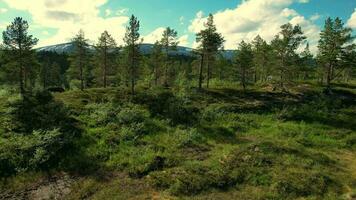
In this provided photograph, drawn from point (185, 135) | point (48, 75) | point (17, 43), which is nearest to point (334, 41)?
point (185, 135)

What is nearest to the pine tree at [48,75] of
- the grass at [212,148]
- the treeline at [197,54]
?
the treeline at [197,54]

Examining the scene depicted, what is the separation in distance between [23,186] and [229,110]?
94.0 ft

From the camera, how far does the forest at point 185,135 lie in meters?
20.5

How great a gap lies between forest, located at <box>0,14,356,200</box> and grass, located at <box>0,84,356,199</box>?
10 centimetres

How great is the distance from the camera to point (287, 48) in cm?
5331

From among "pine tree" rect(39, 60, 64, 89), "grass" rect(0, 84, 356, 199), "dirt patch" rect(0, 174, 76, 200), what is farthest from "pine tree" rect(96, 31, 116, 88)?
"dirt patch" rect(0, 174, 76, 200)

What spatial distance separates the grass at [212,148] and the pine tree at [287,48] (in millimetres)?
6477

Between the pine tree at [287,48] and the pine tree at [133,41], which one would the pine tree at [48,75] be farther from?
the pine tree at [287,48]

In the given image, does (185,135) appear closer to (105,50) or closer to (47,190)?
(47,190)

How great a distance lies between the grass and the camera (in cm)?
2009

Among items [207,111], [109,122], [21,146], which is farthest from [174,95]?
[21,146]

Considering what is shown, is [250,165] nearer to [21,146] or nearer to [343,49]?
[21,146]

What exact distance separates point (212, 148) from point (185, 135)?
3589 mm

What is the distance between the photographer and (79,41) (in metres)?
57.8
